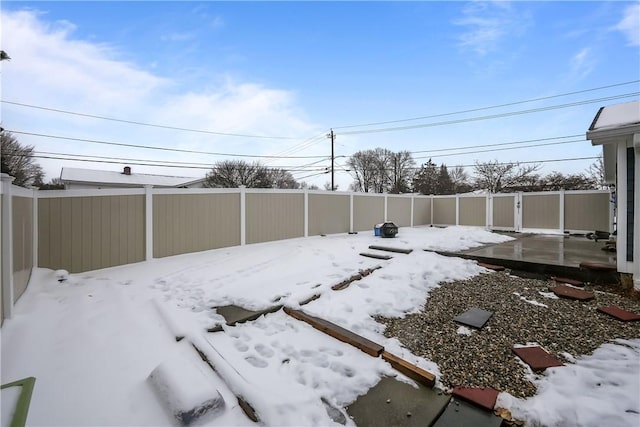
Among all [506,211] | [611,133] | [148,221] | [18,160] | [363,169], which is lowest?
[148,221]

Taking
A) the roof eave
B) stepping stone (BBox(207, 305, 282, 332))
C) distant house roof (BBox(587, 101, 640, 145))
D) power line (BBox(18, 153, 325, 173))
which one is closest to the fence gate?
distant house roof (BBox(587, 101, 640, 145))

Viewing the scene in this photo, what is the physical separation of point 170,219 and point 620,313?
22.8ft

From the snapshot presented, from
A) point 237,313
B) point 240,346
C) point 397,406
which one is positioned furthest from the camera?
point 237,313

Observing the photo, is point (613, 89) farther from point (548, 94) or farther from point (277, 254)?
point (277, 254)

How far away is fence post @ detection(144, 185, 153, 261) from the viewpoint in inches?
200

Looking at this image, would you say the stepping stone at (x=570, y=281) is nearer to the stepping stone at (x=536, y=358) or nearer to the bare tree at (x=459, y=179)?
the stepping stone at (x=536, y=358)

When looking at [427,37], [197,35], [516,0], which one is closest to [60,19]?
[197,35]

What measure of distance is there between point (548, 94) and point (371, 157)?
54.3 feet

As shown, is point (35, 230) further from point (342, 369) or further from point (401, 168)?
point (401, 168)

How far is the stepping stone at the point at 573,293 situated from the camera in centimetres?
358

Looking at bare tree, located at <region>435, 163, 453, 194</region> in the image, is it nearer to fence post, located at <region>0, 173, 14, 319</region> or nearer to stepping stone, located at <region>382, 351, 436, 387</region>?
stepping stone, located at <region>382, 351, 436, 387</region>

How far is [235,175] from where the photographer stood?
24.9 meters

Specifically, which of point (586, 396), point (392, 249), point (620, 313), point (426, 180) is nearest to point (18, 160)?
point (392, 249)

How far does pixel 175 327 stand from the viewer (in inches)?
102
